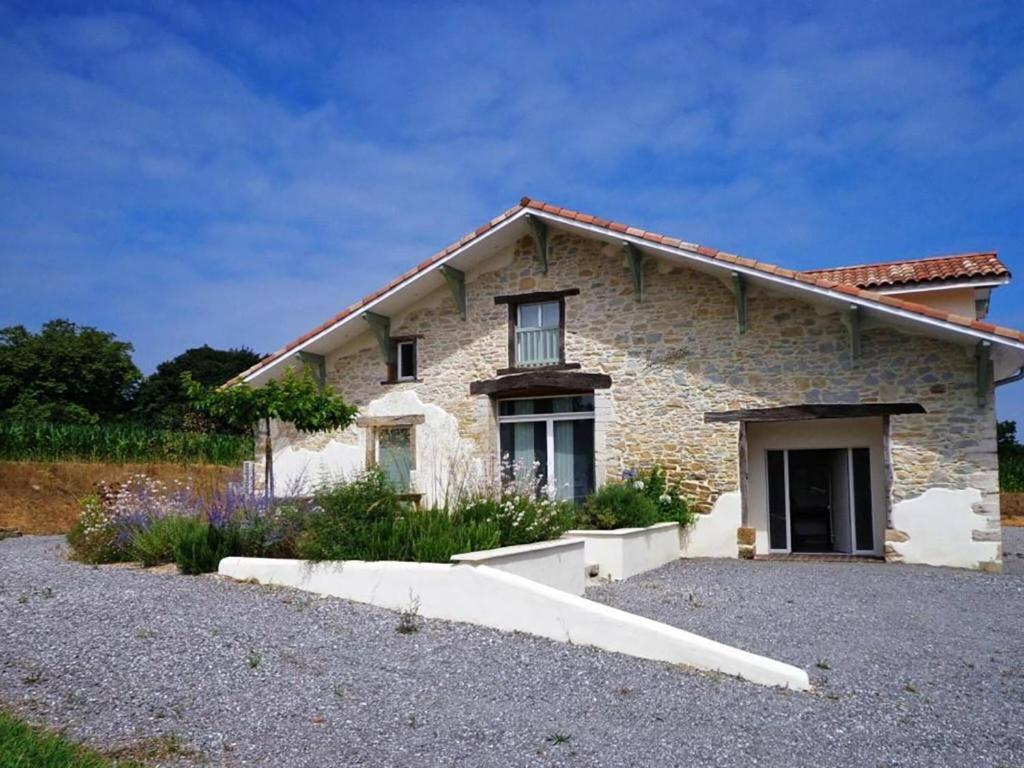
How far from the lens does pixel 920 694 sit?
5.70 meters

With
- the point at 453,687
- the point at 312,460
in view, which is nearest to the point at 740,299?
the point at 312,460

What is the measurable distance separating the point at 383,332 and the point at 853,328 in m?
7.95

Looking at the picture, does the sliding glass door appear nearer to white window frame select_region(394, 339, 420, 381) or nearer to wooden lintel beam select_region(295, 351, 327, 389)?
white window frame select_region(394, 339, 420, 381)

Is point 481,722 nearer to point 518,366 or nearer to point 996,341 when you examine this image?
point 996,341

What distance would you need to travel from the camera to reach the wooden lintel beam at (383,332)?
50.5 ft

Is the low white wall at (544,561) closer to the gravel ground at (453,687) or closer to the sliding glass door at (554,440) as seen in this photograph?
the gravel ground at (453,687)

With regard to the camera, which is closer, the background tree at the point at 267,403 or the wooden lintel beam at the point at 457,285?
the background tree at the point at 267,403

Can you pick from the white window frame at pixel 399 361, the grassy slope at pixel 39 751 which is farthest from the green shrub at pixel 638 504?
the grassy slope at pixel 39 751

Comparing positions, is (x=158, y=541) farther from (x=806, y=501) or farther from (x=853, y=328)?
(x=806, y=501)

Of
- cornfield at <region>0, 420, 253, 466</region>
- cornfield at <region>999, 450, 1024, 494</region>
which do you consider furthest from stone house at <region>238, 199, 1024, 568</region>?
cornfield at <region>999, 450, 1024, 494</region>

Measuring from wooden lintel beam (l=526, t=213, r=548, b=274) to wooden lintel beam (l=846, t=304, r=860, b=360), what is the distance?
4.93 m

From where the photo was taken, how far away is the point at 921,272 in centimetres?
1454

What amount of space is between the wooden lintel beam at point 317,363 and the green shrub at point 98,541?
5.92 meters

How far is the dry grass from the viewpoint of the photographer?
1802 cm
